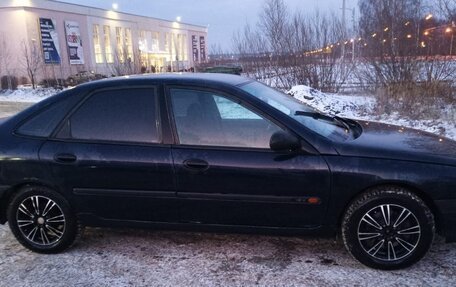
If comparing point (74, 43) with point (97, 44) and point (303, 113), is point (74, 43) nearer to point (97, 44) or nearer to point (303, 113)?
point (97, 44)

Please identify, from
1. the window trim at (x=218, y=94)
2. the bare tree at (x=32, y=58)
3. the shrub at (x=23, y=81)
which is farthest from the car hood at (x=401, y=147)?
the shrub at (x=23, y=81)

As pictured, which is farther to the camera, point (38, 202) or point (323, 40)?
point (323, 40)

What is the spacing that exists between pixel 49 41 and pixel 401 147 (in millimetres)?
41495

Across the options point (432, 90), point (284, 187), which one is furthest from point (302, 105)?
point (432, 90)

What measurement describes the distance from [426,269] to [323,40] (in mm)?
14151

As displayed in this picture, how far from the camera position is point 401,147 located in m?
3.50

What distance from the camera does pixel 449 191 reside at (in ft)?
10.7

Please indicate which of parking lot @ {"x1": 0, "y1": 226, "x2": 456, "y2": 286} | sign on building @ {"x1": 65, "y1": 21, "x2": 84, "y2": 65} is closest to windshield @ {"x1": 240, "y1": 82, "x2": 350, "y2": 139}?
parking lot @ {"x1": 0, "y1": 226, "x2": 456, "y2": 286}

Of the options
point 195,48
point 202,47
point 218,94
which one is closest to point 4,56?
point 218,94

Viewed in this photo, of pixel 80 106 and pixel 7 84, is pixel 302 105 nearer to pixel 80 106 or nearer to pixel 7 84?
pixel 80 106

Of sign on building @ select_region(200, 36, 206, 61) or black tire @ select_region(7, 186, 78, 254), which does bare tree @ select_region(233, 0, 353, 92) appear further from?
sign on building @ select_region(200, 36, 206, 61)

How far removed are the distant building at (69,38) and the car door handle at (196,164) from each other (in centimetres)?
2542

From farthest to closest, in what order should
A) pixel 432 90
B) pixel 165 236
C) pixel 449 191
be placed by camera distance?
pixel 432 90, pixel 165 236, pixel 449 191

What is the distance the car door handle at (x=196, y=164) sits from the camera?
11.6ft
